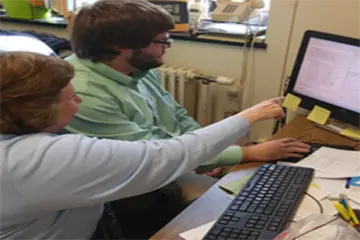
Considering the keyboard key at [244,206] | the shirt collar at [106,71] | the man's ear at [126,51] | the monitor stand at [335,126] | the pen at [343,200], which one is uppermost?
the man's ear at [126,51]

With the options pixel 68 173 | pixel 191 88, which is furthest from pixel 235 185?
pixel 191 88

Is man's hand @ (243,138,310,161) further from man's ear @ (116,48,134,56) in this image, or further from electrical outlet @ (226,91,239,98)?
electrical outlet @ (226,91,239,98)

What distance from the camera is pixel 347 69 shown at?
1559mm

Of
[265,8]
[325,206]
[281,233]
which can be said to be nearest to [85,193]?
[281,233]

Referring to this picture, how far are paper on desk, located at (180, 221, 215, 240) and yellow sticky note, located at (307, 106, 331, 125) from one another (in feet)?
2.60

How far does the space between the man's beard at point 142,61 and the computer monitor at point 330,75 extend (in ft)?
1.93

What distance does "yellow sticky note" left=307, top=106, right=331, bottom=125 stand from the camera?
1.63 m

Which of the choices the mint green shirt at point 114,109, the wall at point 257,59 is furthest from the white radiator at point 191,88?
the mint green shirt at point 114,109

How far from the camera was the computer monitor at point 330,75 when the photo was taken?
155 centimetres

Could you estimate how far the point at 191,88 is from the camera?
2.35m

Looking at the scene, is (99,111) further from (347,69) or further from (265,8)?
(265,8)

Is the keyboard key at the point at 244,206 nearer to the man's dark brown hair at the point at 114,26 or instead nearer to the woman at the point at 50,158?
the woman at the point at 50,158

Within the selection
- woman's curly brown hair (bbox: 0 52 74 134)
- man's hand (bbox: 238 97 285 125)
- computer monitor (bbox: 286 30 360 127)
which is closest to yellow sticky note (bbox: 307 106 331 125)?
computer monitor (bbox: 286 30 360 127)

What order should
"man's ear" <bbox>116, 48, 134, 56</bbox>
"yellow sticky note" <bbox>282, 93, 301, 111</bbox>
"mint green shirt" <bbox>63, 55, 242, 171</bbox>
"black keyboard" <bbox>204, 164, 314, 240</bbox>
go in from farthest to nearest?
"yellow sticky note" <bbox>282, 93, 301, 111</bbox> < "man's ear" <bbox>116, 48, 134, 56</bbox> < "mint green shirt" <bbox>63, 55, 242, 171</bbox> < "black keyboard" <bbox>204, 164, 314, 240</bbox>
